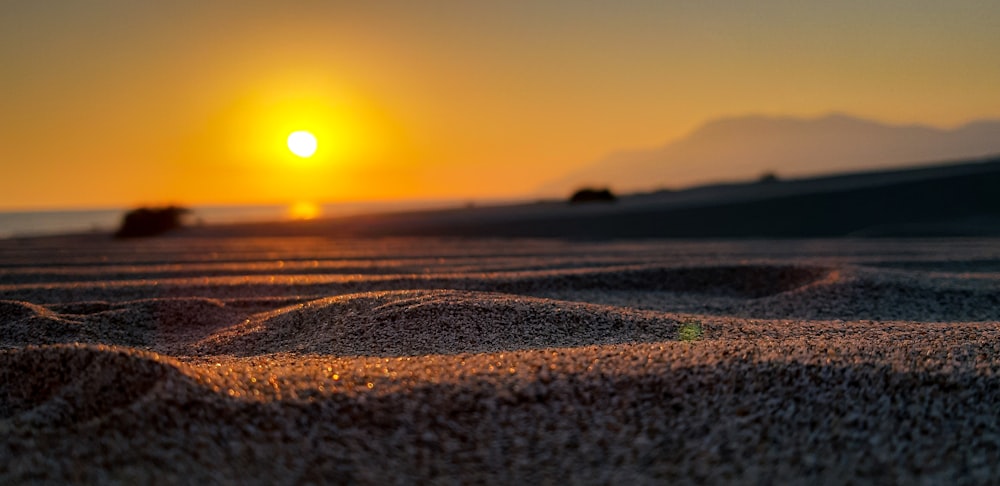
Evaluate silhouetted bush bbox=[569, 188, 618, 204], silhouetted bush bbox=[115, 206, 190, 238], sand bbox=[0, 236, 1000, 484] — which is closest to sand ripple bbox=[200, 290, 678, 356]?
sand bbox=[0, 236, 1000, 484]

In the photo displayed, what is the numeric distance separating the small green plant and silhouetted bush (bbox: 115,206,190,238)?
11.0 meters

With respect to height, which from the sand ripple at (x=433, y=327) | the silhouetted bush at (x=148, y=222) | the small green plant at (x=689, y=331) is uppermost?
the silhouetted bush at (x=148, y=222)

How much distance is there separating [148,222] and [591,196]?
9455mm

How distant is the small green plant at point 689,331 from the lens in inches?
120

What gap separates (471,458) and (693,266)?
4.00 metres

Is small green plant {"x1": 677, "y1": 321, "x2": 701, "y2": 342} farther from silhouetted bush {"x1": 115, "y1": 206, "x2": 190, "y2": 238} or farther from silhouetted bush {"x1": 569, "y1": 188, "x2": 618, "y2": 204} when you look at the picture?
silhouetted bush {"x1": 569, "y1": 188, "x2": 618, "y2": 204}

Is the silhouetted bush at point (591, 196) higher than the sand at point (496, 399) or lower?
higher

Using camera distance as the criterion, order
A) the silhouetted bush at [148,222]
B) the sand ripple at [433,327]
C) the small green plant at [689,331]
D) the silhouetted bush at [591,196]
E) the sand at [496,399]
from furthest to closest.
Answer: the silhouetted bush at [591,196], the silhouetted bush at [148,222], the small green plant at [689,331], the sand ripple at [433,327], the sand at [496,399]

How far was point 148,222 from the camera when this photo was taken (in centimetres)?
1302

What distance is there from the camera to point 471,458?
5.66 feet

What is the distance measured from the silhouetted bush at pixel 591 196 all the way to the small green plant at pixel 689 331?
13818mm

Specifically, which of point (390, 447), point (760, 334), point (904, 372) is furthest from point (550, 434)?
point (760, 334)

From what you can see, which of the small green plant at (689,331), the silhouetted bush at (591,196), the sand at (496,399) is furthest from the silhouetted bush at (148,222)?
the small green plant at (689,331)

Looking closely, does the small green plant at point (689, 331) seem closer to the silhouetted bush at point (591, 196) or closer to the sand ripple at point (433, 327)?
the sand ripple at point (433, 327)
